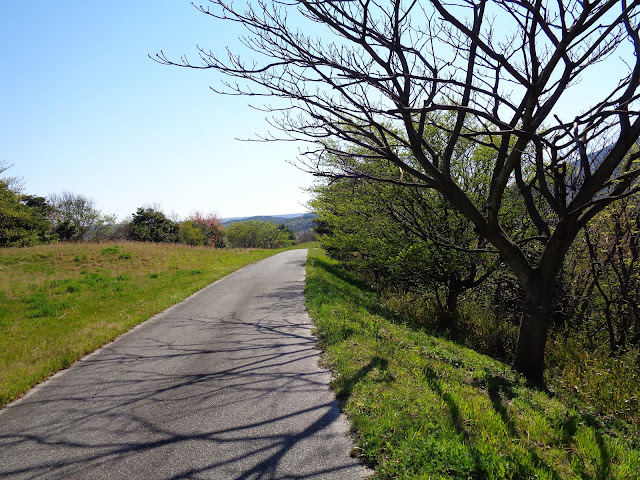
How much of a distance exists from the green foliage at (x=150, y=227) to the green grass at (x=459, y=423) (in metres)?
42.0

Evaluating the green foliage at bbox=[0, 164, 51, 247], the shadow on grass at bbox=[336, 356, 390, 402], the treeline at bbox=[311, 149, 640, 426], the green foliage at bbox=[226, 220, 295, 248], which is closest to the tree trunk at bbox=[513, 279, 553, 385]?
the treeline at bbox=[311, 149, 640, 426]

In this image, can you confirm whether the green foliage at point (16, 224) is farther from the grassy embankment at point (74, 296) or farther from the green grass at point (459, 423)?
the green grass at point (459, 423)

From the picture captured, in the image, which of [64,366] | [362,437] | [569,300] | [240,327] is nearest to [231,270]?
[240,327]

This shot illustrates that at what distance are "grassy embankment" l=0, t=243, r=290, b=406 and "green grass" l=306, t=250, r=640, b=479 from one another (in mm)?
4577

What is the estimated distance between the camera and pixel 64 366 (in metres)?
5.55

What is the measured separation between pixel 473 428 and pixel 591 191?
136 inches

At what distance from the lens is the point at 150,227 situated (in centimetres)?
4275

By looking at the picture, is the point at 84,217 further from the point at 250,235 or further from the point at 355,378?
the point at 355,378

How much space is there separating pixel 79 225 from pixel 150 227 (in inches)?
422

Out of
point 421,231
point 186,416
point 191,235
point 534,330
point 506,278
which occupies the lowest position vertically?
point 186,416

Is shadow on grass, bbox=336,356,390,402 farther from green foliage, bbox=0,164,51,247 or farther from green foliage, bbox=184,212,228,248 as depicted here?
green foliage, bbox=184,212,228,248

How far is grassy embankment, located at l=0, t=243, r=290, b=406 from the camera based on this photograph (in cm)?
596

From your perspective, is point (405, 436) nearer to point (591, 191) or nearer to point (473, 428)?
point (473, 428)

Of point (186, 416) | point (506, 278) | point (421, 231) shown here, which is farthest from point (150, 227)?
point (186, 416)
